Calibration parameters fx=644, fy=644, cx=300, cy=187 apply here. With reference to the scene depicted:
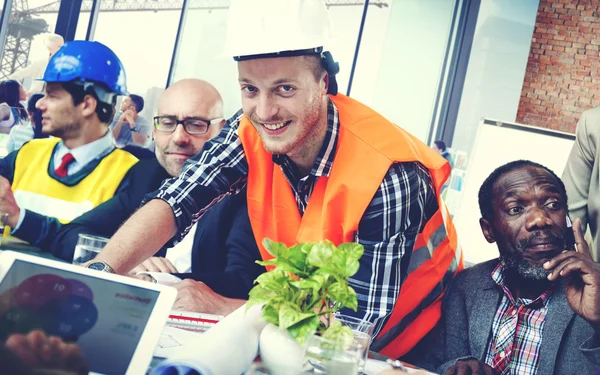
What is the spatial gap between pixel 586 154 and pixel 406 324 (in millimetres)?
988

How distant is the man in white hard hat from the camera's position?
152 centimetres

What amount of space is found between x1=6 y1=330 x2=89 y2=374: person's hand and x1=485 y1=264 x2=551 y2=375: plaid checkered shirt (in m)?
1.42

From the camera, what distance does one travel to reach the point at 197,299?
1.49 metres

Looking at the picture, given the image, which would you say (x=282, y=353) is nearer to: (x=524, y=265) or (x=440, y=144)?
(x=524, y=265)

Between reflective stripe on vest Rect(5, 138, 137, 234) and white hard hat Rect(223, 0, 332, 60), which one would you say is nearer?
white hard hat Rect(223, 0, 332, 60)

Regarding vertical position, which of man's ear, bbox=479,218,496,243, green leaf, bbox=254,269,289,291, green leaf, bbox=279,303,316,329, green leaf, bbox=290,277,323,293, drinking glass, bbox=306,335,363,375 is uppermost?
man's ear, bbox=479,218,496,243

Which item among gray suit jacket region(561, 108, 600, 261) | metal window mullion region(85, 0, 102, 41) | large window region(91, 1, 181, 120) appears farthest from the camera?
large window region(91, 1, 181, 120)

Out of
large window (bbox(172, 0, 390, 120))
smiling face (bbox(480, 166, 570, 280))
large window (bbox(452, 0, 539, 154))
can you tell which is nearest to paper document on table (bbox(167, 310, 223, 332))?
smiling face (bbox(480, 166, 570, 280))

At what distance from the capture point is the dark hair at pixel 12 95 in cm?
352

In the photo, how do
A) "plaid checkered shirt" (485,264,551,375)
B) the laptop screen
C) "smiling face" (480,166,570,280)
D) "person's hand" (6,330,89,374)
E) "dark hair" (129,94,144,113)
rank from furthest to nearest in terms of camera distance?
1. "dark hair" (129,94,144,113)
2. "smiling face" (480,166,570,280)
3. "plaid checkered shirt" (485,264,551,375)
4. the laptop screen
5. "person's hand" (6,330,89,374)

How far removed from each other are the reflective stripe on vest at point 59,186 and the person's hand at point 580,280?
1.54 m

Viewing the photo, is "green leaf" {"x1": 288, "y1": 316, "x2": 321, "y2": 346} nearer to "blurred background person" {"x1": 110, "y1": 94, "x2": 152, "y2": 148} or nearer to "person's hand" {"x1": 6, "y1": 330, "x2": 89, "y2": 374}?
"person's hand" {"x1": 6, "y1": 330, "x2": 89, "y2": 374}

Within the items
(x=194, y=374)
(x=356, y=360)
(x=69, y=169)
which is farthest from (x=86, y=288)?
(x=69, y=169)

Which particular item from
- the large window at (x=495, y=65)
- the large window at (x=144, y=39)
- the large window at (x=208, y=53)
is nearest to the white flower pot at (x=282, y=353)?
the large window at (x=144, y=39)
